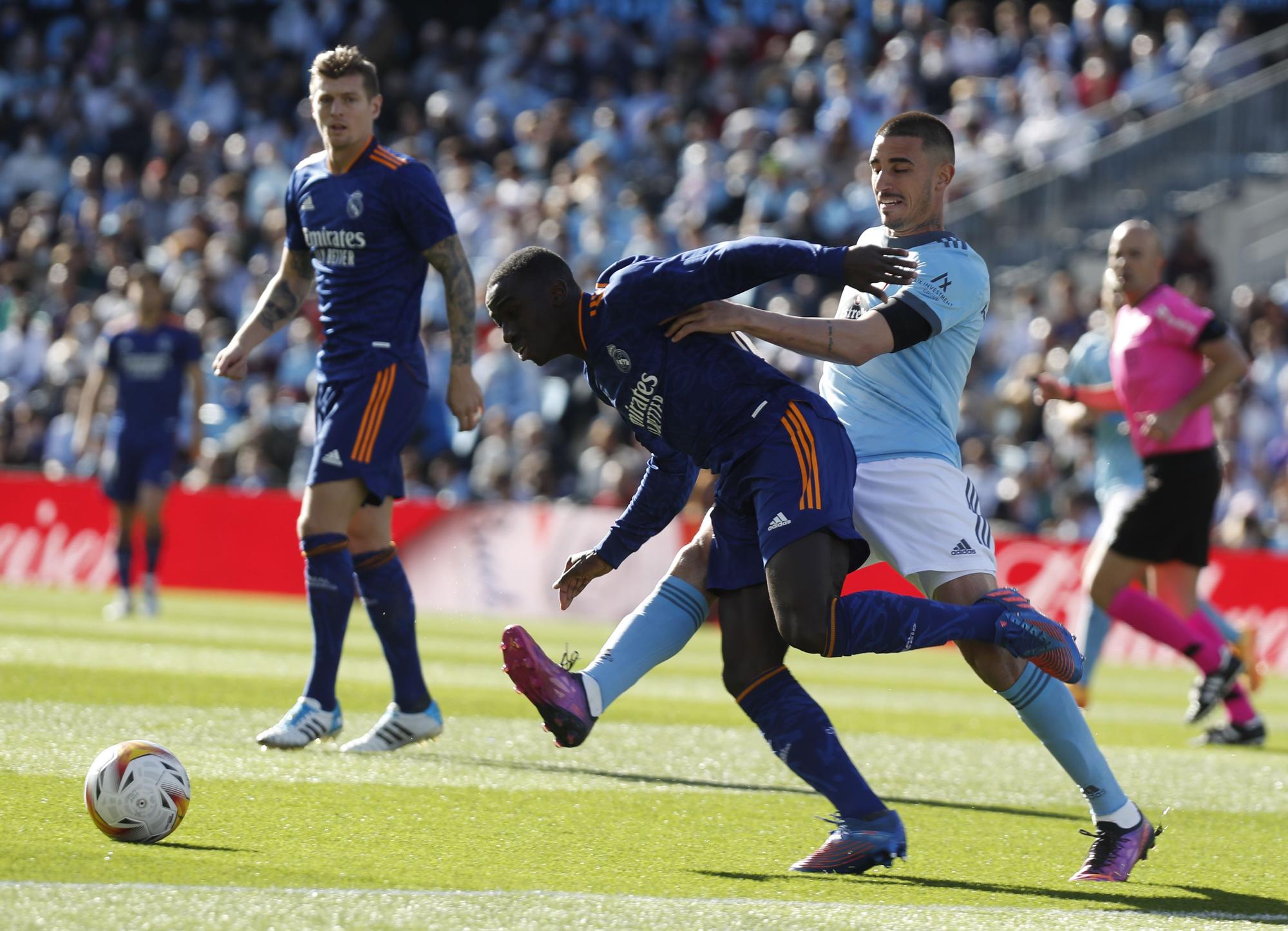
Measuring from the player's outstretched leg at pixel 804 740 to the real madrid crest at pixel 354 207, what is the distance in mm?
2835

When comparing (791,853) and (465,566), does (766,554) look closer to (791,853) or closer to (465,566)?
(791,853)

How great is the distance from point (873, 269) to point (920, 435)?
0.77 meters

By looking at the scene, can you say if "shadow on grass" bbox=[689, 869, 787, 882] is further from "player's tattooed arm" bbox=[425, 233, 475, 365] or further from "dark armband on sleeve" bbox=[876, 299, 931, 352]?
"player's tattooed arm" bbox=[425, 233, 475, 365]

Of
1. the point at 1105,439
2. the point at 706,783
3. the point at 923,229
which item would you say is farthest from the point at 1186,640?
the point at 923,229

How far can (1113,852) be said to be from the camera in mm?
5066

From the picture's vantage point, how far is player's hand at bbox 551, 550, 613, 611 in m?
5.34

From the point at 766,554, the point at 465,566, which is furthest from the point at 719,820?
the point at 465,566

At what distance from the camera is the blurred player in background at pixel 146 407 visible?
14367 mm

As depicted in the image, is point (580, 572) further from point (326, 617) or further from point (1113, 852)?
point (326, 617)

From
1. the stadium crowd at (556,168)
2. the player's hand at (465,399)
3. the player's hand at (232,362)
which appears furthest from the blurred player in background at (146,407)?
the player's hand at (465,399)

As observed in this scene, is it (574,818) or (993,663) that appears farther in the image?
(574,818)

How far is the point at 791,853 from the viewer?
5273 mm

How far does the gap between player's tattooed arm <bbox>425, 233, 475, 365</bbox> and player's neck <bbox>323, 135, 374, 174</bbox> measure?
1.55ft

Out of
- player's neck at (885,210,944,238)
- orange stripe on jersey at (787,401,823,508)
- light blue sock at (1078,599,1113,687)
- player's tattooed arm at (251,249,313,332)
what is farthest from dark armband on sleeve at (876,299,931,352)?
light blue sock at (1078,599,1113,687)
